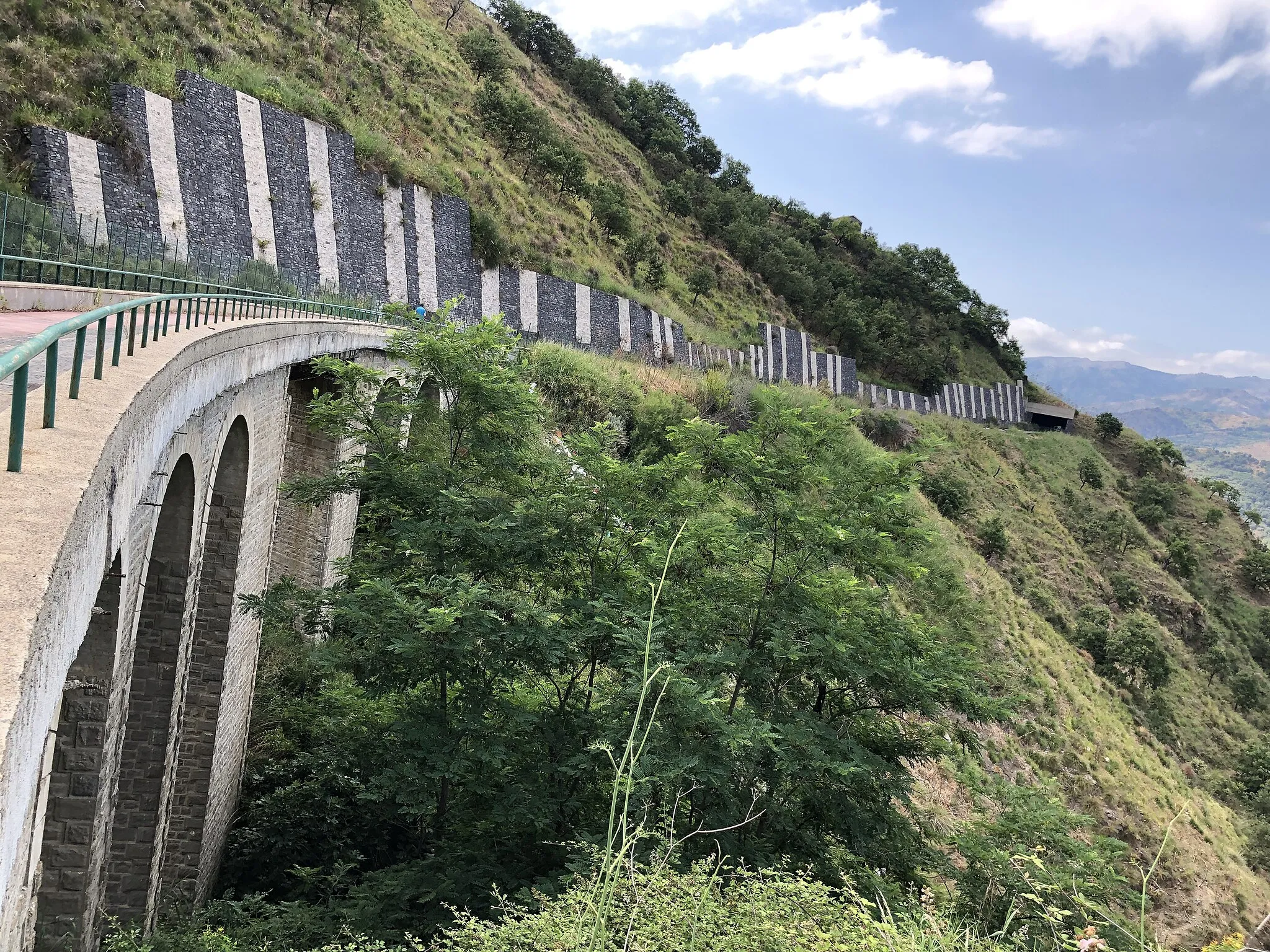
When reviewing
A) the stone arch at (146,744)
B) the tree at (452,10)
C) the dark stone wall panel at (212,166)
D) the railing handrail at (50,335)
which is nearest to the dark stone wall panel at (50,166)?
the dark stone wall panel at (212,166)

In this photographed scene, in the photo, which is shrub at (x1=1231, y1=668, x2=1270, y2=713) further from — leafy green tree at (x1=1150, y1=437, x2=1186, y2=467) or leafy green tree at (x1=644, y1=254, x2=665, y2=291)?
leafy green tree at (x1=644, y1=254, x2=665, y2=291)

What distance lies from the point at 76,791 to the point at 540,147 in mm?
47654

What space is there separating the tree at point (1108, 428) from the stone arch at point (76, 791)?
79.6 metres

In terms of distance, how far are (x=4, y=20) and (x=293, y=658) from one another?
1800cm

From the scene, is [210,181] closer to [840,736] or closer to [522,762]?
[522,762]

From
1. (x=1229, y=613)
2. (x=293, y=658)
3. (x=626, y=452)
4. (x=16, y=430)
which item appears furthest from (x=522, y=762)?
(x=1229, y=613)

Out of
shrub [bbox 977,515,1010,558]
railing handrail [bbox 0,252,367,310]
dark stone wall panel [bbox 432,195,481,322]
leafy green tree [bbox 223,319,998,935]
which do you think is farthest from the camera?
shrub [bbox 977,515,1010,558]

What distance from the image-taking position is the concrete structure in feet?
10.8

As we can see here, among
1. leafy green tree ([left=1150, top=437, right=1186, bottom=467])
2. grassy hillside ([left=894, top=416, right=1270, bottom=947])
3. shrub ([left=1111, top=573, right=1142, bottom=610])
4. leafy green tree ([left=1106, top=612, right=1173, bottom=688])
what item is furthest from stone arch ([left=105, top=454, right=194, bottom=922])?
leafy green tree ([left=1150, top=437, right=1186, bottom=467])

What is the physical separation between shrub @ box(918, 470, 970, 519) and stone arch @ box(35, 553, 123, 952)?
38954 millimetres

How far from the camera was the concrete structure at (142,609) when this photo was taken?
3301 mm

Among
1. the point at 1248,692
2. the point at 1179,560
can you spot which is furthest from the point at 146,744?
the point at 1179,560

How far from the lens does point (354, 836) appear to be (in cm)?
1398

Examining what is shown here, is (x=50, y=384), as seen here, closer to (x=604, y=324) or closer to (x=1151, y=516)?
(x=604, y=324)
